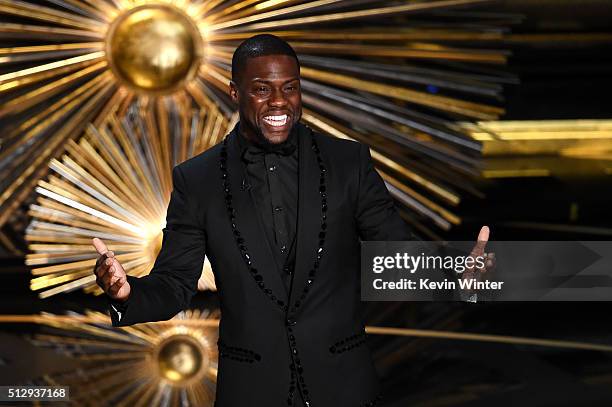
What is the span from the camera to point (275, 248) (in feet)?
3.84

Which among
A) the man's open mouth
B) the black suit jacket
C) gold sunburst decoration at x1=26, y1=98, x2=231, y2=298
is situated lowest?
the black suit jacket

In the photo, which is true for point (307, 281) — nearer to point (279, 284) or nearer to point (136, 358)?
point (279, 284)

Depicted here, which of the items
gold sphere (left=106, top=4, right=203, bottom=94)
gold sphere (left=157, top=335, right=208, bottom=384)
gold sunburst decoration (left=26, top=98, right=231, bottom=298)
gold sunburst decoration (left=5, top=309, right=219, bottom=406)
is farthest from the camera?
gold sunburst decoration (left=26, top=98, right=231, bottom=298)

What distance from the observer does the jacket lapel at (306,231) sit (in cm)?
115

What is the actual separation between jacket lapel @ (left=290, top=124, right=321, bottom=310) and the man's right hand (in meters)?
0.18

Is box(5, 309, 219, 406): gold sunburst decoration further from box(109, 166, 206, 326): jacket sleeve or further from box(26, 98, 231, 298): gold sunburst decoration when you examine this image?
box(109, 166, 206, 326): jacket sleeve

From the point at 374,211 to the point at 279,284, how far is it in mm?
139

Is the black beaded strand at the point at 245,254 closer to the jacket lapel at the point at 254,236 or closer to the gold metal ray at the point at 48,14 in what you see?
the jacket lapel at the point at 254,236

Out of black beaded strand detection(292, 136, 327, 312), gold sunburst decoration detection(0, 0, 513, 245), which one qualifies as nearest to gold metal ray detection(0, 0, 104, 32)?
gold sunburst decoration detection(0, 0, 513, 245)

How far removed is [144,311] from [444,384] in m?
1.12

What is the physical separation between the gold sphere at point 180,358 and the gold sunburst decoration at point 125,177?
305 mm

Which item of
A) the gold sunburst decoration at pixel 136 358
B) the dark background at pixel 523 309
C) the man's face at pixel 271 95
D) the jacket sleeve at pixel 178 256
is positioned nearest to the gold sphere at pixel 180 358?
the gold sunburst decoration at pixel 136 358

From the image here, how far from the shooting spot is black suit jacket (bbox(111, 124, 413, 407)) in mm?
1161

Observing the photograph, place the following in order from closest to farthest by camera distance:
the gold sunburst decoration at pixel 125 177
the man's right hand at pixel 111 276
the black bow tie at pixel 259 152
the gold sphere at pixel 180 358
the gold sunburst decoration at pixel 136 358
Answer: the man's right hand at pixel 111 276 → the black bow tie at pixel 259 152 → the gold sunburst decoration at pixel 136 358 → the gold sphere at pixel 180 358 → the gold sunburst decoration at pixel 125 177
